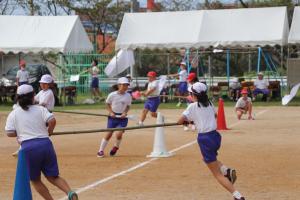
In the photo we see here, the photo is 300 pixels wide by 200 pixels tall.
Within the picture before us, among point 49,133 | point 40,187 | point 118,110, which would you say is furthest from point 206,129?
point 118,110

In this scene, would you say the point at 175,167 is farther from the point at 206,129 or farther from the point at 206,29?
the point at 206,29

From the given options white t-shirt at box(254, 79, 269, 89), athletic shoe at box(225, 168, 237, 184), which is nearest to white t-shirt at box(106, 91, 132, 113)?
athletic shoe at box(225, 168, 237, 184)

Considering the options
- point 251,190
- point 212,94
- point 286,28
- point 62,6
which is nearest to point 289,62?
point 286,28

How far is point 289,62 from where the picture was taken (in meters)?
32.5

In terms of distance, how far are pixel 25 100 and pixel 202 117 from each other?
2.51 metres

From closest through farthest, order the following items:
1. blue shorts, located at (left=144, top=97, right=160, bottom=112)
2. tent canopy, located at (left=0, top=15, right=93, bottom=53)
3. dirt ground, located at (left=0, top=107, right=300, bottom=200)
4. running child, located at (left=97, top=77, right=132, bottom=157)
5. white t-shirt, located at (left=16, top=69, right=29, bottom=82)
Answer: dirt ground, located at (left=0, top=107, right=300, bottom=200) → running child, located at (left=97, top=77, right=132, bottom=157) → blue shorts, located at (left=144, top=97, right=160, bottom=112) → white t-shirt, located at (left=16, top=69, right=29, bottom=82) → tent canopy, located at (left=0, top=15, right=93, bottom=53)

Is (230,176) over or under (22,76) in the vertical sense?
under

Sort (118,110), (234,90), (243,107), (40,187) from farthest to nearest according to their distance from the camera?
(234,90) → (243,107) → (118,110) → (40,187)

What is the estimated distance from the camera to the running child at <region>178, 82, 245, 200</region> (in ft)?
33.4

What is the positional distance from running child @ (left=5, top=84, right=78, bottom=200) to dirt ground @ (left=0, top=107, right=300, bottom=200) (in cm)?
149

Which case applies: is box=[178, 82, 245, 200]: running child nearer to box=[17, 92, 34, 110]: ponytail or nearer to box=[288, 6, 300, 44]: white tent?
box=[17, 92, 34, 110]: ponytail

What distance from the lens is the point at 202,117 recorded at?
33.7ft

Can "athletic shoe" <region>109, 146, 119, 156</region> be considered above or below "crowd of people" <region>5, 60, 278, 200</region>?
below

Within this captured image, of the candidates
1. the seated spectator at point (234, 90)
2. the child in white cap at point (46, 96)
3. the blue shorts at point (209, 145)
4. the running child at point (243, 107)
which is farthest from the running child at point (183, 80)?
the blue shorts at point (209, 145)
